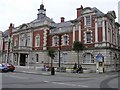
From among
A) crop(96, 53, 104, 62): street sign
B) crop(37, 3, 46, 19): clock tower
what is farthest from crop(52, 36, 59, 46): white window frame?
crop(37, 3, 46, 19): clock tower

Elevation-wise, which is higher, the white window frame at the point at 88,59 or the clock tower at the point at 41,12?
the clock tower at the point at 41,12

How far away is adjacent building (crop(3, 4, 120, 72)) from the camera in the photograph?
33406 millimetres

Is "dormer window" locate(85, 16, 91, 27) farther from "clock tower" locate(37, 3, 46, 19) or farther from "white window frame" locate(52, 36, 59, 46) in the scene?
"clock tower" locate(37, 3, 46, 19)

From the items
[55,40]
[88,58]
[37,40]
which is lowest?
[88,58]

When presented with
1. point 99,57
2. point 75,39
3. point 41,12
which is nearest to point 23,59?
point 41,12

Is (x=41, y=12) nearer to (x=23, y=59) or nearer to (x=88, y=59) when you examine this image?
(x=23, y=59)

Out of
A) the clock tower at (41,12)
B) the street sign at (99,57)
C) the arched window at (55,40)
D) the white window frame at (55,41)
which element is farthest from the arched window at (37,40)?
the street sign at (99,57)

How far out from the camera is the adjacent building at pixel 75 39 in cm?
3341

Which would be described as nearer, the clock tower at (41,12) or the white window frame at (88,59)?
the white window frame at (88,59)

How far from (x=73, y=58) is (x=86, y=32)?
5.46 m

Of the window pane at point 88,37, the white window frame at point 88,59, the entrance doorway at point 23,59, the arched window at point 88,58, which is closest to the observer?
the white window frame at point 88,59

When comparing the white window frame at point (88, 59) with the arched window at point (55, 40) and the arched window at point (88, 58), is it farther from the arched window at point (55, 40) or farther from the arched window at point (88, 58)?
the arched window at point (55, 40)

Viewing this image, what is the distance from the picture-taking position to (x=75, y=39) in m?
37.2

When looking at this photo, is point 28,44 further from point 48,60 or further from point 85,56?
Answer: point 85,56
